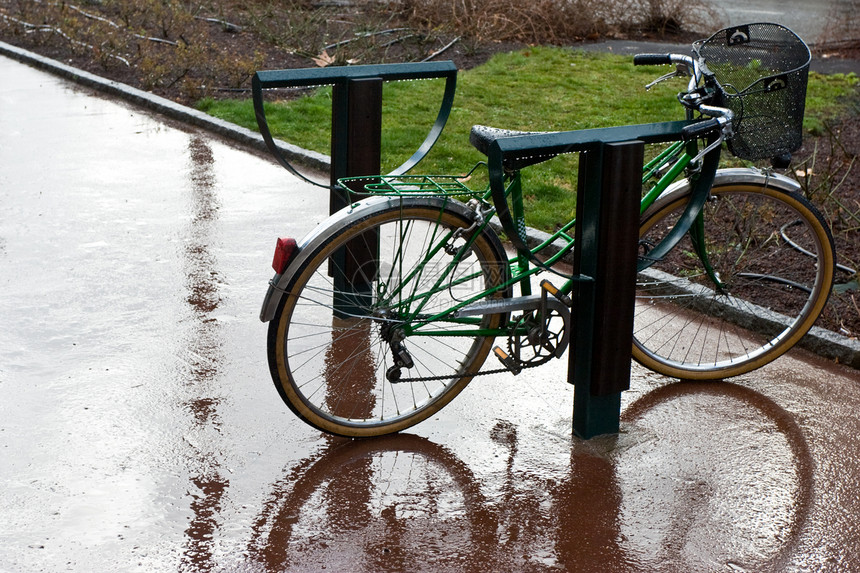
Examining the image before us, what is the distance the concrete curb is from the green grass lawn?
0.22 metres

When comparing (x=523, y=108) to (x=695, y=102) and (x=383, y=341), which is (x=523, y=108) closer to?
(x=695, y=102)

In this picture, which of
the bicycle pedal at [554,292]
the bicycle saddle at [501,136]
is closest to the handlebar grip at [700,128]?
the bicycle saddle at [501,136]

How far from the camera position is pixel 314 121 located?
972 cm

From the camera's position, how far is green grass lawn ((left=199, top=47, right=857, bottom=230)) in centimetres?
816

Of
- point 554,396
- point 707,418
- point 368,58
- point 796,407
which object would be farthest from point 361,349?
point 368,58

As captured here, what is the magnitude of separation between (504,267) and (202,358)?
1598 millimetres

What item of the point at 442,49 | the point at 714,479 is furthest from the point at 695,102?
the point at 442,49

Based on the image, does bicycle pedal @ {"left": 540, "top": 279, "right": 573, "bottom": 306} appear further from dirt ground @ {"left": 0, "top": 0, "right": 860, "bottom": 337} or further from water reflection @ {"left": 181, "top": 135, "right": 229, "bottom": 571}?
dirt ground @ {"left": 0, "top": 0, "right": 860, "bottom": 337}

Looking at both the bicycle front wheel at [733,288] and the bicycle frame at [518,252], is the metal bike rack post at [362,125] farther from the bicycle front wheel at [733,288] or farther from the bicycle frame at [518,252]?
the bicycle front wheel at [733,288]

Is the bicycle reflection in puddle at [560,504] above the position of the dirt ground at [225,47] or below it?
below

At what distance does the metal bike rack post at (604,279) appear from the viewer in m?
3.90

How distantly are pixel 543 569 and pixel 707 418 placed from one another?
4.45 ft

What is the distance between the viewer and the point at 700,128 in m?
4.02

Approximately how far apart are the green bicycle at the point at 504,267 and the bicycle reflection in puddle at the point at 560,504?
13.2 inches
